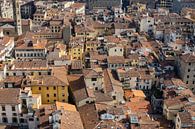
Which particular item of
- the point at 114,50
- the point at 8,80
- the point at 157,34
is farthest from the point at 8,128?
the point at 157,34

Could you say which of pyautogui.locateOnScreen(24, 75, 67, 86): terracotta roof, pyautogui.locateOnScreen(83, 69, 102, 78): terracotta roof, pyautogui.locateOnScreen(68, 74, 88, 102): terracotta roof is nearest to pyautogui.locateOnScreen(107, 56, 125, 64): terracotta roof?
pyautogui.locateOnScreen(68, 74, 88, 102): terracotta roof

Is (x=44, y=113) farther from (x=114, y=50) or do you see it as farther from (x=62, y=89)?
(x=114, y=50)

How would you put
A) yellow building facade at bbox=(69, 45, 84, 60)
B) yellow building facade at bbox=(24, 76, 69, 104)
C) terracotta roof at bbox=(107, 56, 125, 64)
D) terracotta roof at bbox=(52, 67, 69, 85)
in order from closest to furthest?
yellow building facade at bbox=(24, 76, 69, 104), terracotta roof at bbox=(52, 67, 69, 85), terracotta roof at bbox=(107, 56, 125, 64), yellow building facade at bbox=(69, 45, 84, 60)

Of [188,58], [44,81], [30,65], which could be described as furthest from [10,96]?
[188,58]

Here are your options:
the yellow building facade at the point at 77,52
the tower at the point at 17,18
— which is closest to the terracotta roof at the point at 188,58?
the yellow building facade at the point at 77,52

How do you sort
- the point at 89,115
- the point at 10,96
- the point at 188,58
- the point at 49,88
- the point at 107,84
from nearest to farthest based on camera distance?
1. the point at 89,115
2. the point at 10,96
3. the point at 49,88
4. the point at 107,84
5. the point at 188,58

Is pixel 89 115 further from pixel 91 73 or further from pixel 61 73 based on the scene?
pixel 61 73

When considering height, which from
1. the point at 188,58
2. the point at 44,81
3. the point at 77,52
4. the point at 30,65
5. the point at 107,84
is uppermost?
the point at 188,58

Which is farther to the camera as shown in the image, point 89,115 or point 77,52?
point 77,52

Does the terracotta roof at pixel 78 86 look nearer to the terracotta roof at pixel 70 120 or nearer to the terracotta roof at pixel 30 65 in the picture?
the terracotta roof at pixel 30 65

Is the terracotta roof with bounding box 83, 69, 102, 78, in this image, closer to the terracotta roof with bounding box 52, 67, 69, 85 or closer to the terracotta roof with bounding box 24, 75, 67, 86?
the terracotta roof with bounding box 52, 67, 69, 85

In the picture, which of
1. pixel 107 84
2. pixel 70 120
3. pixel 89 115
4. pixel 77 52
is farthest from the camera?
pixel 77 52

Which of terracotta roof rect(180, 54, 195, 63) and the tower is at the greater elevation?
the tower
